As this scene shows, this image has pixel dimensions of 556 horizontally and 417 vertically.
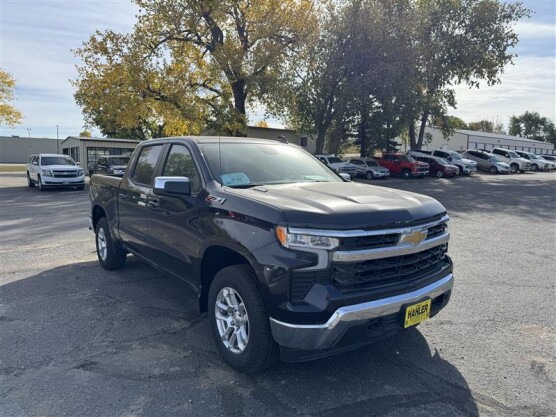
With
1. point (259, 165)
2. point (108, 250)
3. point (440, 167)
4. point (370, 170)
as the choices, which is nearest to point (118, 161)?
point (370, 170)

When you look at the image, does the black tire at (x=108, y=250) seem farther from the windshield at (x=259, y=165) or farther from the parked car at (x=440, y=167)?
the parked car at (x=440, y=167)

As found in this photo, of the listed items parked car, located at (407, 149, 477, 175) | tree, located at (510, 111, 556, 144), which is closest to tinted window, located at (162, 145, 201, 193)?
parked car, located at (407, 149, 477, 175)

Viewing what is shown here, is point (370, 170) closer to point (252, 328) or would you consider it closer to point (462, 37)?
point (462, 37)

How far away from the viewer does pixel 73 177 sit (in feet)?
63.1

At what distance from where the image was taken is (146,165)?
495 centimetres

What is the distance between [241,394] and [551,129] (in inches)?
4441

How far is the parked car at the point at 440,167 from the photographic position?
95.7 feet

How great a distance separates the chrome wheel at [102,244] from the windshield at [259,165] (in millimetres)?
2831

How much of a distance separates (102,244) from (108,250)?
324 millimetres

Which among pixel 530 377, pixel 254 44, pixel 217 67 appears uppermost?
pixel 254 44

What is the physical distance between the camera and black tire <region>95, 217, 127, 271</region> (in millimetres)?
5750

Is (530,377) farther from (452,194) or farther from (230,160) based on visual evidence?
(452,194)

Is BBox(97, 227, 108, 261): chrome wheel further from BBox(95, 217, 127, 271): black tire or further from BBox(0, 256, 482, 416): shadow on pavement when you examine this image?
BBox(0, 256, 482, 416): shadow on pavement

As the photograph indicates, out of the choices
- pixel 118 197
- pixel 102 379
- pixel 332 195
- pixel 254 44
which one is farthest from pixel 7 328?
pixel 254 44
